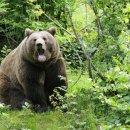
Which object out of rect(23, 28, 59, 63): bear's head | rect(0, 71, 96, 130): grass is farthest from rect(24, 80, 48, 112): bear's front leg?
rect(23, 28, 59, 63): bear's head

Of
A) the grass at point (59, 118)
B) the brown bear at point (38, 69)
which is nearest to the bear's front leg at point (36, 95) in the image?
the brown bear at point (38, 69)

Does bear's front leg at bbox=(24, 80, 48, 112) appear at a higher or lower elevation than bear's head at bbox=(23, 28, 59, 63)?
lower

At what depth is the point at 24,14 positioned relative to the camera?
1225 centimetres

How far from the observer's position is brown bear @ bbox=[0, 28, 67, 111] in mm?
8398

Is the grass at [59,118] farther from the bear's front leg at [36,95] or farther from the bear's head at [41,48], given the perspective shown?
the bear's head at [41,48]

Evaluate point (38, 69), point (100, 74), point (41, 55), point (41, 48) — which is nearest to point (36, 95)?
point (38, 69)

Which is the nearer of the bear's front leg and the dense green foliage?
the dense green foliage

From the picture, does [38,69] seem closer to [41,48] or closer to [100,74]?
[41,48]

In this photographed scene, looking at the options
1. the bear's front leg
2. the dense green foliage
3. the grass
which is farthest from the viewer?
the bear's front leg

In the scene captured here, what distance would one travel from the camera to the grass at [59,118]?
7273 mm

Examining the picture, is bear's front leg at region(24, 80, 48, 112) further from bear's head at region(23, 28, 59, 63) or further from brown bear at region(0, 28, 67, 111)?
bear's head at region(23, 28, 59, 63)

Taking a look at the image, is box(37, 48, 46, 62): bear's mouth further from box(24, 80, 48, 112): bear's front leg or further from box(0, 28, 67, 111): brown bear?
box(24, 80, 48, 112): bear's front leg

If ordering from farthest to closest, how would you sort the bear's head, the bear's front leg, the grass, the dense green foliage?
the bear's front leg → the bear's head → the grass → the dense green foliage

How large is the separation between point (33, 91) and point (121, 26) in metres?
1.96
